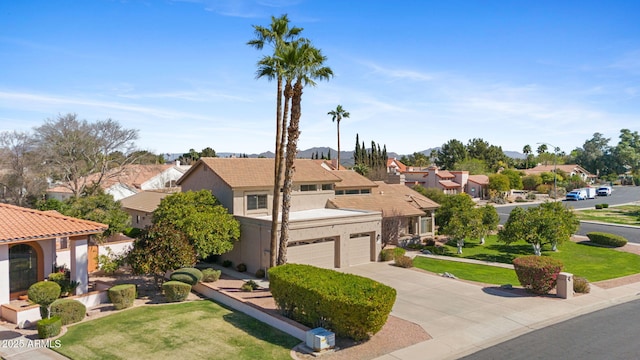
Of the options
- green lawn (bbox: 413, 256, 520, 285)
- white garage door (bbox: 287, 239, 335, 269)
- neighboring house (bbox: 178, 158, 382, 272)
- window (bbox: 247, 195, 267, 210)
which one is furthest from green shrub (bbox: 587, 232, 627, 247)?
window (bbox: 247, 195, 267, 210)

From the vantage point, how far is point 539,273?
73.7ft

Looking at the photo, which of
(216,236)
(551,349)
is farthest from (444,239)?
(551,349)

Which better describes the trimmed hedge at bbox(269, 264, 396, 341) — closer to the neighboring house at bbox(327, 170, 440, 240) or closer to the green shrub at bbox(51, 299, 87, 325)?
the green shrub at bbox(51, 299, 87, 325)

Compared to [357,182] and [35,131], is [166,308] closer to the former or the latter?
[357,182]

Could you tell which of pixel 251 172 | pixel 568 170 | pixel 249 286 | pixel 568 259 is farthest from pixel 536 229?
pixel 568 170

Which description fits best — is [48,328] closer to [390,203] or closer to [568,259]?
[390,203]

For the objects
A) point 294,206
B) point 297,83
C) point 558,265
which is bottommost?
point 558,265

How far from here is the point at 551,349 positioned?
15.9 m

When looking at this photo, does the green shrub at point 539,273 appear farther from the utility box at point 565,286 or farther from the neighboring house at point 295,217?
the neighboring house at point 295,217

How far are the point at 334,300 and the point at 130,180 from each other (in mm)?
48963

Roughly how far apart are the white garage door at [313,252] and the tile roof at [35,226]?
10912 millimetres

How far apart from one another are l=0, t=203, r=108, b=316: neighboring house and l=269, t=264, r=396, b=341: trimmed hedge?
10185mm

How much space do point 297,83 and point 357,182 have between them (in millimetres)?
19242

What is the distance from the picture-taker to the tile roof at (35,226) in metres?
20.1
